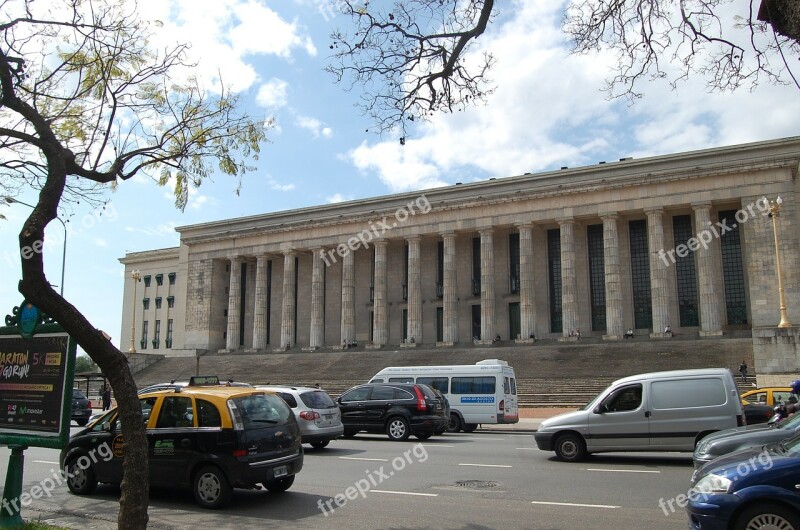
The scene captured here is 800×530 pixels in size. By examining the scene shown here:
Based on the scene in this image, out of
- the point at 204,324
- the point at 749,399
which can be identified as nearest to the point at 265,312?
the point at 204,324

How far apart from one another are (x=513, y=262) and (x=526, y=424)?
2710cm

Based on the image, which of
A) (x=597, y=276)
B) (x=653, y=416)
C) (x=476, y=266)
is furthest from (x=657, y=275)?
(x=653, y=416)

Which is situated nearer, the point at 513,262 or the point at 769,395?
the point at 769,395

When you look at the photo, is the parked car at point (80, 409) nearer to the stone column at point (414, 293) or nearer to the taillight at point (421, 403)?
the taillight at point (421, 403)

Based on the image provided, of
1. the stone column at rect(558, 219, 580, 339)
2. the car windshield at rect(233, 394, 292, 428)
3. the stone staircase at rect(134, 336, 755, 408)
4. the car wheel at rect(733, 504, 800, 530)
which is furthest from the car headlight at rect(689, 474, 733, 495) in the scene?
the stone column at rect(558, 219, 580, 339)

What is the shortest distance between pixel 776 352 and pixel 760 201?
40.3ft

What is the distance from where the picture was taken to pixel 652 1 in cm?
885

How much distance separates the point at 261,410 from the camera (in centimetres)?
1019

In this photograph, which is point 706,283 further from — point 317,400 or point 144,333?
point 144,333

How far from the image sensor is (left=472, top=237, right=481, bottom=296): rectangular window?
2072 inches

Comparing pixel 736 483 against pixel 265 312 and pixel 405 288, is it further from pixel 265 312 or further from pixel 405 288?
pixel 265 312

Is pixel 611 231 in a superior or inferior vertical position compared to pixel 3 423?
superior

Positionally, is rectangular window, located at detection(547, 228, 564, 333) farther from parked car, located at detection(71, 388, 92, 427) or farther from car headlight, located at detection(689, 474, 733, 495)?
car headlight, located at detection(689, 474, 733, 495)

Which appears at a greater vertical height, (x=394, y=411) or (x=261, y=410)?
(x=261, y=410)
